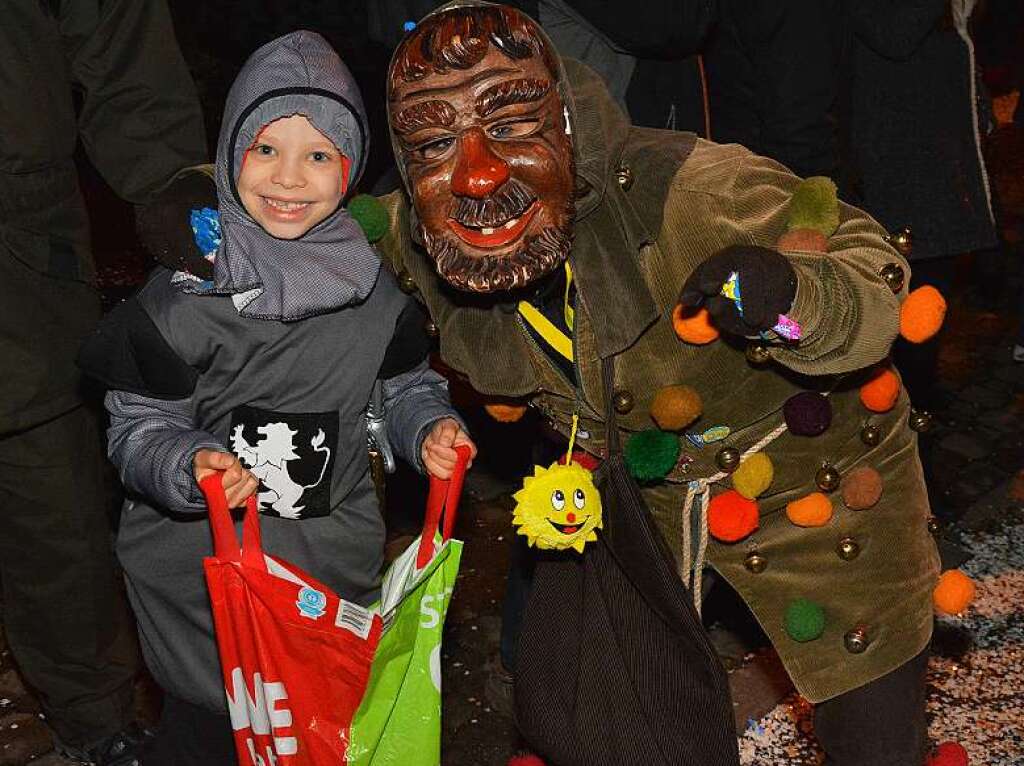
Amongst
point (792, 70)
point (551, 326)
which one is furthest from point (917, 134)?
point (551, 326)

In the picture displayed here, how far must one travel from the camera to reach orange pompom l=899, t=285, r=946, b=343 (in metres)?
2.46

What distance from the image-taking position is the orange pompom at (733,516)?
2.69m

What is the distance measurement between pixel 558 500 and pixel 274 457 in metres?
0.53

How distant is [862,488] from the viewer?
2.69 metres

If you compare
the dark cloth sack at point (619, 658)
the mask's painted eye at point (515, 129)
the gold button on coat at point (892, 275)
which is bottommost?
the dark cloth sack at point (619, 658)

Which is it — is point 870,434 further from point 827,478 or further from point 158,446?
point 158,446

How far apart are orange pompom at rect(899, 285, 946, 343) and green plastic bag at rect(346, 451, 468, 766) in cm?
87

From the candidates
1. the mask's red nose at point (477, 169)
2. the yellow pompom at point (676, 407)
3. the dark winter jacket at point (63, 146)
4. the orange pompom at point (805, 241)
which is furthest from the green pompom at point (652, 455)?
the dark winter jacket at point (63, 146)

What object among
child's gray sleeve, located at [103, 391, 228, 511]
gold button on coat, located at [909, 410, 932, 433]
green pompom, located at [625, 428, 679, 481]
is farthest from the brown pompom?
child's gray sleeve, located at [103, 391, 228, 511]

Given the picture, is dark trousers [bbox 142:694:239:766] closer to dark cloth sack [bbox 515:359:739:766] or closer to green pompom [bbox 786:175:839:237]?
dark cloth sack [bbox 515:359:739:766]

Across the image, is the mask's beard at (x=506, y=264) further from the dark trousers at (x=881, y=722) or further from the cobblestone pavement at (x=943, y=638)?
the cobblestone pavement at (x=943, y=638)

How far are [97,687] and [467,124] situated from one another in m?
1.72

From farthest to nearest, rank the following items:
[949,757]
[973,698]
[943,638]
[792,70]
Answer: [943,638] < [973,698] < [792,70] < [949,757]

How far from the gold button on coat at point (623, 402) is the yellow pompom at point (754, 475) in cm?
26
